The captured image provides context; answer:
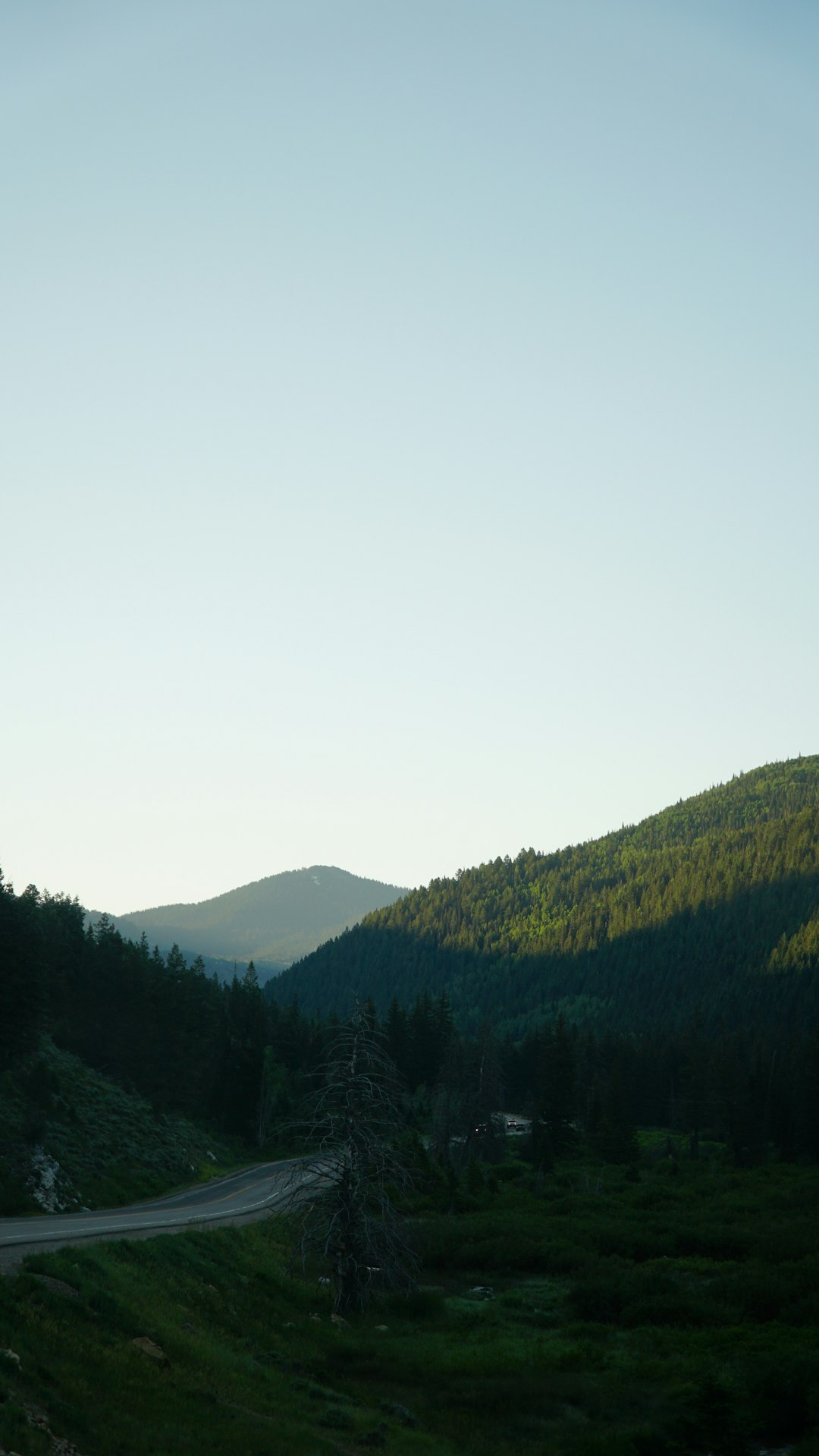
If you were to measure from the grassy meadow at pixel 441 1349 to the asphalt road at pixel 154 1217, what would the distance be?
1788 millimetres

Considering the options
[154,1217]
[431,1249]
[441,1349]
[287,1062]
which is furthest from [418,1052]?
[441,1349]

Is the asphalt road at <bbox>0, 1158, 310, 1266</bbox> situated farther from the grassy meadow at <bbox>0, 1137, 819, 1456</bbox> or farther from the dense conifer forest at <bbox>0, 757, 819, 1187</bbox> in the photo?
the dense conifer forest at <bbox>0, 757, 819, 1187</bbox>

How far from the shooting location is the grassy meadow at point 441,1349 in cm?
1995

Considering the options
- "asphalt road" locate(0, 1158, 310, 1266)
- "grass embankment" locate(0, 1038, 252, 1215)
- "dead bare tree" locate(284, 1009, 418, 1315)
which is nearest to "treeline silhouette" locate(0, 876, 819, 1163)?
"grass embankment" locate(0, 1038, 252, 1215)

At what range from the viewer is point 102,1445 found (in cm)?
1712

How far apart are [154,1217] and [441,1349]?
47.8 feet

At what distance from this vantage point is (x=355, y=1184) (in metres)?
36.0

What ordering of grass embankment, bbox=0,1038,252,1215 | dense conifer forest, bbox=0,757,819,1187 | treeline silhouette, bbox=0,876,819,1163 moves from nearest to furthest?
grass embankment, bbox=0,1038,252,1215 → treeline silhouette, bbox=0,876,819,1163 → dense conifer forest, bbox=0,757,819,1187

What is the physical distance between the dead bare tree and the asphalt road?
1562 mm

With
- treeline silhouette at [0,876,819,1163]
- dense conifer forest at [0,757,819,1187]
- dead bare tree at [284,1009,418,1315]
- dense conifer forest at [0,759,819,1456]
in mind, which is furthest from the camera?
dense conifer forest at [0,757,819,1187]

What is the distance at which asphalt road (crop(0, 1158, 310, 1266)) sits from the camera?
30.1m

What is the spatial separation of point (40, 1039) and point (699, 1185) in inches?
1684

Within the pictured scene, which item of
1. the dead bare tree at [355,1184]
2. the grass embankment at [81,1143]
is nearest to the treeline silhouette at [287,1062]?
the grass embankment at [81,1143]

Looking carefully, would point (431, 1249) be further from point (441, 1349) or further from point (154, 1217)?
point (441, 1349)
